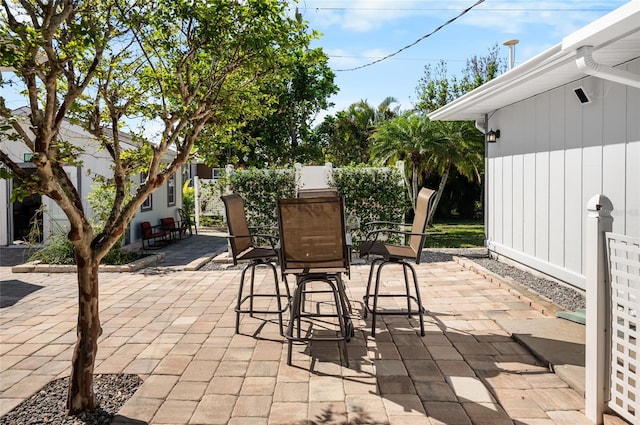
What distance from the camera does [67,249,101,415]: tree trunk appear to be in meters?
2.78

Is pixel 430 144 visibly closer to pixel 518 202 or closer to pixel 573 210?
pixel 518 202

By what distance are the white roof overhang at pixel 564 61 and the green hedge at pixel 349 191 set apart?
1742mm

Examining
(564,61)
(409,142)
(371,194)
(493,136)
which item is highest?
(409,142)

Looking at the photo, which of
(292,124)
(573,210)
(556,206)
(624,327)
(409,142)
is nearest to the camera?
(624,327)

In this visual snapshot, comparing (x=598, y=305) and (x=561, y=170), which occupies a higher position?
(x=561, y=170)

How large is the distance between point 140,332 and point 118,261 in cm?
415

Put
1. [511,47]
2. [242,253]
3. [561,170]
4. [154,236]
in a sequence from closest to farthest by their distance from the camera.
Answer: [242,253] → [561,170] → [511,47] → [154,236]

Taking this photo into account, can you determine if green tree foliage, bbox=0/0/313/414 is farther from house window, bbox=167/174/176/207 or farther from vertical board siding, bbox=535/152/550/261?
house window, bbox=167/174/176/207

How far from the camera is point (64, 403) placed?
116 inches

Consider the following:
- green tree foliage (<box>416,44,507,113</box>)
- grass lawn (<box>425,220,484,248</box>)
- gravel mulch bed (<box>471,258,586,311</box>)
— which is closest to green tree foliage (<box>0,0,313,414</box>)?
gravel mulch bed (<box>471,258,586,311</box>)

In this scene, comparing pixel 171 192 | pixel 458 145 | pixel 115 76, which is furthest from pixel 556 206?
pixel 171 192

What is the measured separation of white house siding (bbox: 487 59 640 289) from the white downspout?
701 mm

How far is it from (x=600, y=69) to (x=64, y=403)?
4.32 m

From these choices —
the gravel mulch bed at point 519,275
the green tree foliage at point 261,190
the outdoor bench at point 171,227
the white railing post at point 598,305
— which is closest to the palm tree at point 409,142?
the gravel mulch bed at point 519,275
